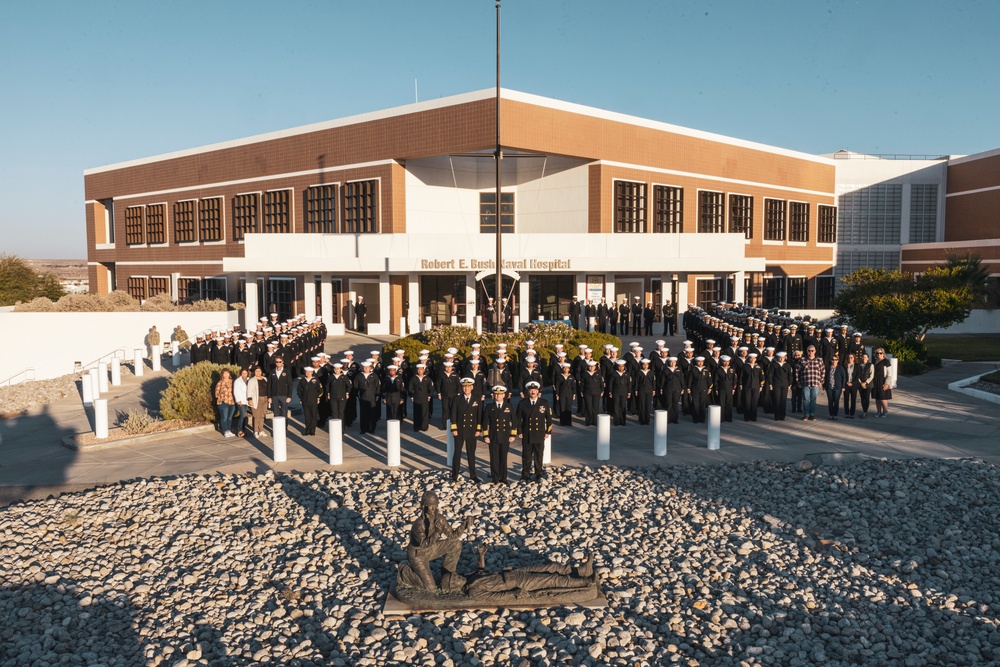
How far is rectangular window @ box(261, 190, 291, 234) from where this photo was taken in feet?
137

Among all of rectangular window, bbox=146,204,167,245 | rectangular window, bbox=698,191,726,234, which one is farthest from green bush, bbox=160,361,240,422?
rectangular window, bbox=146,204,167,245

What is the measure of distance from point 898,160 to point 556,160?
26230mm

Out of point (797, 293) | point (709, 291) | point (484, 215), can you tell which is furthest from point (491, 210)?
point (797, 293)

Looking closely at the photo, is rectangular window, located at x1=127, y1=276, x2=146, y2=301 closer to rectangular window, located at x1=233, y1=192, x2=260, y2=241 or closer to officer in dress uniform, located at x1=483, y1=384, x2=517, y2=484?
rectangular window, located at x1=233, y1=192, x2=260, y2=241

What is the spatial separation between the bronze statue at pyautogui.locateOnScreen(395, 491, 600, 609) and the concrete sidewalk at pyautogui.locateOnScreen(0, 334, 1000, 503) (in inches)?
181

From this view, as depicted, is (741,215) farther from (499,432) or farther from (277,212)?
(499,432)

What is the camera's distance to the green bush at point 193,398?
17.0 meters

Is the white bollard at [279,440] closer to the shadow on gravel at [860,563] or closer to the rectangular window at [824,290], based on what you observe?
the shadow on gravel at [860,563]

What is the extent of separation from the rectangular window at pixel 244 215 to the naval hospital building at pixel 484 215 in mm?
118

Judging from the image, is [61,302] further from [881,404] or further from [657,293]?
[881,404]

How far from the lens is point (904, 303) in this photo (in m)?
24.3

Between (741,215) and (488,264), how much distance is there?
58.5 feet

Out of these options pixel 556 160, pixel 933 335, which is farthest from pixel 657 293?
pixel 933 335

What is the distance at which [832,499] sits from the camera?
38.5 ft
